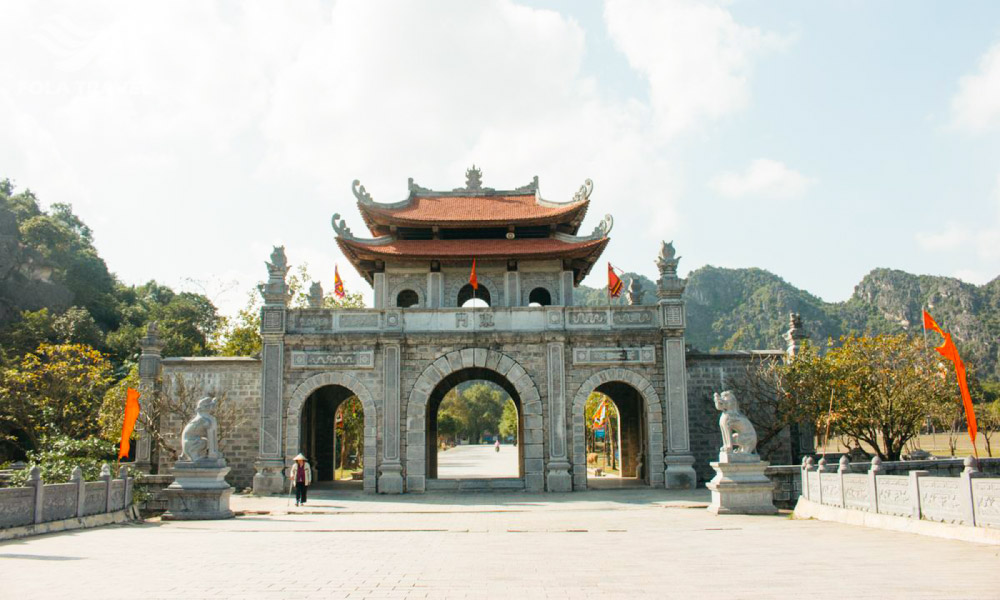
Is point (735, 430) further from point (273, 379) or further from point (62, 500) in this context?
point (273, 379)

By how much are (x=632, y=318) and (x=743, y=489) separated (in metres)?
8.53

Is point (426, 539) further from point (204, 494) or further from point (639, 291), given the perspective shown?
point (639, 291)

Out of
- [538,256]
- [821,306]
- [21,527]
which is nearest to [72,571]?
[21,527]

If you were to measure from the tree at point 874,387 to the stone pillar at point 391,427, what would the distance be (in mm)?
12053

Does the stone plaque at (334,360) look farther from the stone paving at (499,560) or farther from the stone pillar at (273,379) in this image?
the stone paving at (499,560)

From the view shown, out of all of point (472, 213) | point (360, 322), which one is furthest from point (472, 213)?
point (360, 322)

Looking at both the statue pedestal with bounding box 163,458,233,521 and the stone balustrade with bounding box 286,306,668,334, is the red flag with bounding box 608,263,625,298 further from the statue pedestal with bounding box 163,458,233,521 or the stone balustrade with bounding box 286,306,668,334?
the statue pedestal with bounding box 163,458,233,521

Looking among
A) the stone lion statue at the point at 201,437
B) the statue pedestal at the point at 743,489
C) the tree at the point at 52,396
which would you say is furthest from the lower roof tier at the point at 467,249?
the tree at the point at 52,396

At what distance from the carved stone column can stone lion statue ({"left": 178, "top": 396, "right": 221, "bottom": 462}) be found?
5.76 meters

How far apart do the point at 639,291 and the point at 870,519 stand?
47.3ft

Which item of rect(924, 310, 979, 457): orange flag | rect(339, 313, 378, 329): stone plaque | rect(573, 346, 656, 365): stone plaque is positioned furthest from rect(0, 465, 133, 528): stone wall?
rect(924, 310, 979, 457): orange flag

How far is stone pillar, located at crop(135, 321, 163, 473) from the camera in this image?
24.1m

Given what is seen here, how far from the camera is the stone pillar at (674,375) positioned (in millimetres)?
22875

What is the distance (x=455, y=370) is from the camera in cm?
2352
